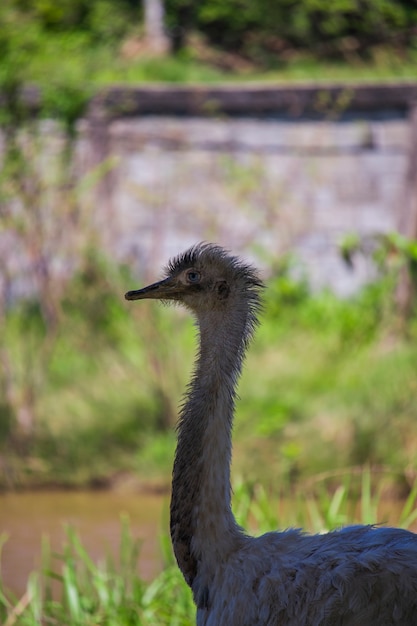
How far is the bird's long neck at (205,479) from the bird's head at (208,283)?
7.1 inches

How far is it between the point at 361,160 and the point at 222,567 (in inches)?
269

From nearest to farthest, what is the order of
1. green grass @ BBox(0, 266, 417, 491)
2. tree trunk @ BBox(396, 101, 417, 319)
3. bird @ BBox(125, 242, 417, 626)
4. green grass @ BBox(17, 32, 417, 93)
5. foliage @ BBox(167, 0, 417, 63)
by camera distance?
bird @ BBox(125, 242, 417, 626) < green grass @ BBox(0, 266, 417, 491) < green grass @ BBox(17, 32, 417, 93) < tree trunk @ BBox(396, 101, 417, 319) < foliage @ BBox(167, 0, 417, 63)

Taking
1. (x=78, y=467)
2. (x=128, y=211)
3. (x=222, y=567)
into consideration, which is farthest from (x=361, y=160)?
(x=222, y=567)

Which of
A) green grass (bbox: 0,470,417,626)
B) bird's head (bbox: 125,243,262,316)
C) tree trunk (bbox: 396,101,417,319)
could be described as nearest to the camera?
bird's head (bbox: 125,243,262,316)

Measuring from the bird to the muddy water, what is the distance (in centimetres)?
328

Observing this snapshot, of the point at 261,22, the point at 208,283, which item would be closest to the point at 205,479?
the point at 208,283

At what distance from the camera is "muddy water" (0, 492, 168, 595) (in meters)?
6.25

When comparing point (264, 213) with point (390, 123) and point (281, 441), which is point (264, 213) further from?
point (281, 441)

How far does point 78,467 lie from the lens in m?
7.24

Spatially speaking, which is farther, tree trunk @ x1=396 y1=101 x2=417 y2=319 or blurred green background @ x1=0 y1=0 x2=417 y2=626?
tree trunk @ x1=396 y1=101 x2=417 y2=319

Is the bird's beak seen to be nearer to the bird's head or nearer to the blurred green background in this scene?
the bird's head

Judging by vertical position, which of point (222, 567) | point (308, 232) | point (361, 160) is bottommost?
point (222, 567)

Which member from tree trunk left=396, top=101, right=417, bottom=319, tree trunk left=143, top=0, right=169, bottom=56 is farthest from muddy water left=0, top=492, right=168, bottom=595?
tree trunk left=143, top=0, right=169, bottom=56

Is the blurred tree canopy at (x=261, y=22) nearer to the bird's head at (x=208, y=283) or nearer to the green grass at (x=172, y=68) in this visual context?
the green grass at (x=172, y=68)
